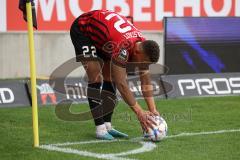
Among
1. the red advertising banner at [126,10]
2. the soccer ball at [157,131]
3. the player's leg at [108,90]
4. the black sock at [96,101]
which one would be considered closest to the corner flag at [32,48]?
the black sock at [96,101]

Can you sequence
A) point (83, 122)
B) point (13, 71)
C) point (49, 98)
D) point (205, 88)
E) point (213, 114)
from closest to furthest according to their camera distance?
1. point (83, 122)
2. point (213, 114)
3. point (49, 98)
4. point (205, 88)
5. point (13, 71)

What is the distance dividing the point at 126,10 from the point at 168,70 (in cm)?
487

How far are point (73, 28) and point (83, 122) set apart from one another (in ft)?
5.94

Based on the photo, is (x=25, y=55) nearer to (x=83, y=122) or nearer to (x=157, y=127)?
(x=83, y=122)

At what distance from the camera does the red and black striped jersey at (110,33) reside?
8102 mm

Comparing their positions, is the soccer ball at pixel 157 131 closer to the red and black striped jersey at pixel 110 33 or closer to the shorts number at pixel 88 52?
the red and black striped jersey at pixel 110 33

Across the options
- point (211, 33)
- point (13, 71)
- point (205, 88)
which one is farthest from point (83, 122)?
point (13, 71)

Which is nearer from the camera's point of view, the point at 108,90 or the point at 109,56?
the point at 109,56

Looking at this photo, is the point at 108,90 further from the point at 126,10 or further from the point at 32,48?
the point at 126,10

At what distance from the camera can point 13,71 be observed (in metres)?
15.7

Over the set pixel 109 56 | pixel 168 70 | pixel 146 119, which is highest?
pixel 109 56

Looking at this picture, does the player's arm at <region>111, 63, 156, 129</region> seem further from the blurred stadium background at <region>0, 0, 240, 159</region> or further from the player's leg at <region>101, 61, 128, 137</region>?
the player's leg at <region>101, 61, 128, 137</region>

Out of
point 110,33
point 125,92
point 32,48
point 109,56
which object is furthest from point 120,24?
point 32,48

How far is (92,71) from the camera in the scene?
8531mm
